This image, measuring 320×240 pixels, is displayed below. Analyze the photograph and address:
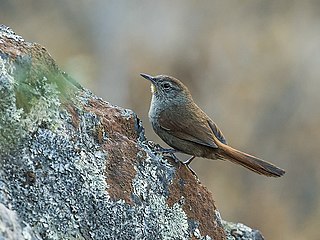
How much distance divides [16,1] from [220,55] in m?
6.40

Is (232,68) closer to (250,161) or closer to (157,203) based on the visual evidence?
(250,161)

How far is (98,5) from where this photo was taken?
18.9 meters

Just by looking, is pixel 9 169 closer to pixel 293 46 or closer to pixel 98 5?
pixel 293 46

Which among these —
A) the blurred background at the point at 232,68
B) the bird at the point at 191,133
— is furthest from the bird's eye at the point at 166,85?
the blurred background at the point at 232,68

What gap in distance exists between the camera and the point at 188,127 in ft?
15.8

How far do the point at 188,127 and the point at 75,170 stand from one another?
5.96ft

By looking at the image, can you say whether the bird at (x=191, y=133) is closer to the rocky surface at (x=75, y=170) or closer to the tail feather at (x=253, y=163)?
the tail feather at (x=253, y=163)

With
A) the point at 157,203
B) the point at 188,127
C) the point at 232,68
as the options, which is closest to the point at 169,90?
the point at 188,127

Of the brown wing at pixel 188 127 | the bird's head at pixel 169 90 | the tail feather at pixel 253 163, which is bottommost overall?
the tail feather at pixel 253 163

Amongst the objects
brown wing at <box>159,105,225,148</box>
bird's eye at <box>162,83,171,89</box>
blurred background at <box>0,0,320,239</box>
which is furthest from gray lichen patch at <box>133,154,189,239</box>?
blurred background at <box>0,0,320,239</box>

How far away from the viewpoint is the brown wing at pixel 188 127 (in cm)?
475

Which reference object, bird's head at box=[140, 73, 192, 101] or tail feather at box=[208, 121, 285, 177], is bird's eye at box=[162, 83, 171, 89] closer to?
bird's head at box=[140, 73, 192, 101]

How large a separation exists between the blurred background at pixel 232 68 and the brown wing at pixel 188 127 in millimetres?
7654

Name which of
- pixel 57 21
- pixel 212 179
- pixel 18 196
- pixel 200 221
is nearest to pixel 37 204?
pixel 18 196
